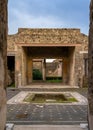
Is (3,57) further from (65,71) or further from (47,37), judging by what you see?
(65,71)

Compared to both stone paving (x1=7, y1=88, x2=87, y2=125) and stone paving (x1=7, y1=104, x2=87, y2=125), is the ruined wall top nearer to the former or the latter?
stone paving (x1=7, y1=88, x2=87, y2=125)

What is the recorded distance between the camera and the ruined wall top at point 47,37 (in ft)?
Result: 53.7

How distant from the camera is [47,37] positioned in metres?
16.4

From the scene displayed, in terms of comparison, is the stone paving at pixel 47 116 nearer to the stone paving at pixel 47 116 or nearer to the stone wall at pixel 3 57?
the stone paving at pixel 47 116

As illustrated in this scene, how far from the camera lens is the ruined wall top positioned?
53.7ft

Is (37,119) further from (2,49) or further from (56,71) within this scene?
(56,71)

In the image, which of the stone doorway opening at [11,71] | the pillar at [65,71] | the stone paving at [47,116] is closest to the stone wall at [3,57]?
the stone paving at [47,116]

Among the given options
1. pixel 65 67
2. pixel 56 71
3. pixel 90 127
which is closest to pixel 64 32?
pixel 65 67

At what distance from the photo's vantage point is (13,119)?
6691 mm

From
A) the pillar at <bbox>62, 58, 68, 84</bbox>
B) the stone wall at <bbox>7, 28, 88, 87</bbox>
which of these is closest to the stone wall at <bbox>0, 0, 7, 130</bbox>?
the stone wall at <bbox>7, 28, 88, 87</bbox>

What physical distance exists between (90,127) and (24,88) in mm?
10749

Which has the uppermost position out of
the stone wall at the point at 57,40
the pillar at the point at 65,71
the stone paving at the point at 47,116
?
the stone wall at the point at 57,40

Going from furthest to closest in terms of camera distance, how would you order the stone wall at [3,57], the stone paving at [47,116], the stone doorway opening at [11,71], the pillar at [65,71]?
1. the pillar at [65,71]
2. the stone doorway opening at [11,71]
3. the stone paving at [47,116]
4. the stone wall at [3,57]

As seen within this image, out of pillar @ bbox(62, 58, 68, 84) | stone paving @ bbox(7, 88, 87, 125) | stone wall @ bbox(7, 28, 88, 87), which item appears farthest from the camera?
pillar @ bbox(62, 58, 68, 84)
